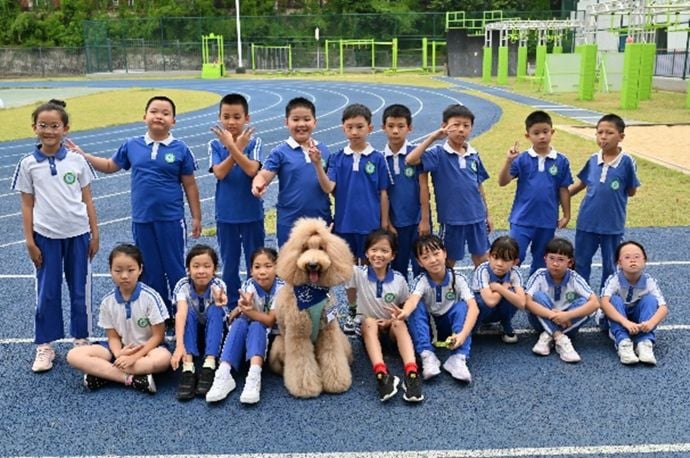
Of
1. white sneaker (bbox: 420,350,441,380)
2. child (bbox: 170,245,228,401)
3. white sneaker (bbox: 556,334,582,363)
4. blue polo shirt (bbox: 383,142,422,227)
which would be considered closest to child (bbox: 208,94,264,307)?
child (bbox: 170,245,228,401)

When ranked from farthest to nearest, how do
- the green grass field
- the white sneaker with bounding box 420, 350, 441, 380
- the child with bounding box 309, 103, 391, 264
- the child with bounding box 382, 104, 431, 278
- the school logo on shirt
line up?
the green grass field
the child with bounding box 382, 104, 431, 278
the child with bounding box 309, 103, 391, 264
the school logo on shirt
the white sneaker with bounding box 420, 350, 441, 380

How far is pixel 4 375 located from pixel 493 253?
345 centimetres

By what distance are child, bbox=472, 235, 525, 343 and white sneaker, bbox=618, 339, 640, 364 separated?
69 centimetres

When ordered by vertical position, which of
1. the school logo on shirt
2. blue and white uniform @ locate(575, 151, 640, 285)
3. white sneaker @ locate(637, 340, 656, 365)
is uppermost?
the school logo on shirt

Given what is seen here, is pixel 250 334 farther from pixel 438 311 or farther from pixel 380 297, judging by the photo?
pixel 438 311

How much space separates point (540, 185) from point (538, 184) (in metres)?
0.02

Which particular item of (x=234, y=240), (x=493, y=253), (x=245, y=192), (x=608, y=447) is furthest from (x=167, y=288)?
(x=608, y=447)

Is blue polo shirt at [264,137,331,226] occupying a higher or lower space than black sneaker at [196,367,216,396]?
higher

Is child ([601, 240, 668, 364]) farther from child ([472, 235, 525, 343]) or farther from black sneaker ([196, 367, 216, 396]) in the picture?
black sneaker ([196, 367, 216, 396])

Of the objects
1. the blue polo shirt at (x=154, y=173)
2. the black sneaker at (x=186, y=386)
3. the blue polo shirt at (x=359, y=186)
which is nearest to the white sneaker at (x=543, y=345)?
the blue polo shirt at (x=359, y=186)

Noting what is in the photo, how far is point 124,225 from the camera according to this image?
8250mm

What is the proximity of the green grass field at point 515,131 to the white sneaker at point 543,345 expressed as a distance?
318 cm

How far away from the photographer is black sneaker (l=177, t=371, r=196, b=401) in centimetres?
399

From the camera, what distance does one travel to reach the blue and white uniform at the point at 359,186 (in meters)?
4.78
